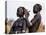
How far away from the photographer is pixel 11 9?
1004mm

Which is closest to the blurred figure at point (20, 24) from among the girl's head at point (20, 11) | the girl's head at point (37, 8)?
the girl's head at point (20, 11)

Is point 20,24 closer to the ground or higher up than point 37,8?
closer to the ground

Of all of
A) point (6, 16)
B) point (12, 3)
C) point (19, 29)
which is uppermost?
point (12, 3)

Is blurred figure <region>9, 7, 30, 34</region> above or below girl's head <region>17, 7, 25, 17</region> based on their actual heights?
below

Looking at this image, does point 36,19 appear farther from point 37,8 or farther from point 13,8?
point 13,8

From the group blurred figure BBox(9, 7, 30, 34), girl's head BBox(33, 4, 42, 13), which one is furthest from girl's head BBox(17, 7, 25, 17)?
girl's head BBox(33, 4, 42, 13)

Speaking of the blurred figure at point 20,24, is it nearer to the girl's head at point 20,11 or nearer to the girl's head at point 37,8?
the girl's head at point 20,11

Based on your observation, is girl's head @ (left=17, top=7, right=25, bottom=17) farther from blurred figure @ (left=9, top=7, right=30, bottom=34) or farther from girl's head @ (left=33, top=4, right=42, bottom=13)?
girl's head @ (left=33, top=4, right=42, bottom=13)

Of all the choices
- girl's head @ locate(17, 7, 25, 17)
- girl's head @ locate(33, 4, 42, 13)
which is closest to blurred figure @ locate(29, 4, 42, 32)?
girl's head @ locate(33, 4, 42, 13)

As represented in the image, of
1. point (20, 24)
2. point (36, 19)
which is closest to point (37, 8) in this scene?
point (36, 19)

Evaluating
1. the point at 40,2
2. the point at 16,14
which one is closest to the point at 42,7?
the point at 40,2

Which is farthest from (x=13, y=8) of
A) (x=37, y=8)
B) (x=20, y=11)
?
(x=37, y=8)
